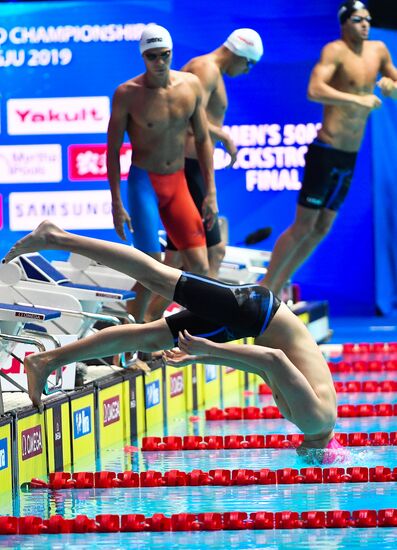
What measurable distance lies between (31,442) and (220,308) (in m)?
1.16

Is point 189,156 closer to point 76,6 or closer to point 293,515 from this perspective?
point 293,515

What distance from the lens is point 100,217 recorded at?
12.7m

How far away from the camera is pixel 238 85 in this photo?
509 inches

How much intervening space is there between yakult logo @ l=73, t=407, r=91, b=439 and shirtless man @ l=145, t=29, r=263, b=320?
1.51m

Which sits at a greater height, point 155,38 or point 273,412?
point 155,38

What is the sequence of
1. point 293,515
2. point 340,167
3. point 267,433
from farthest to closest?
1. point 340,167
2. point 267,433
3. point 293,515

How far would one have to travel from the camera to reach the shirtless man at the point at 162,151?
24.6 ft

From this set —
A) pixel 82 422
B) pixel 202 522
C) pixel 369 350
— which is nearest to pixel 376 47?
pixel 369 350

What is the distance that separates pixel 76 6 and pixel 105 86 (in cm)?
80

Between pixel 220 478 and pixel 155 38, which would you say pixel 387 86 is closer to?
pixel 155 38

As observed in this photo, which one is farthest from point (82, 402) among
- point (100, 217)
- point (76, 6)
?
point (76, 6)

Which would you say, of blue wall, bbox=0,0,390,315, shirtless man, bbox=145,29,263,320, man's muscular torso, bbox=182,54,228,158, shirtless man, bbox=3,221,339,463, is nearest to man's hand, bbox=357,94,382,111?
shirtless man, bbox=145,29,263,320

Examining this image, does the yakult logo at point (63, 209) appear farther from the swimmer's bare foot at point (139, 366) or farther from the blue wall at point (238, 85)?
the swimmer's bare foot at point (139, 366)

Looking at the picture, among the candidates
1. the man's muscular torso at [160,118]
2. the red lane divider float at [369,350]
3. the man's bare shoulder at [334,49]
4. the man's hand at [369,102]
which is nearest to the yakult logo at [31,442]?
the man's muscular torso at [160,118]
